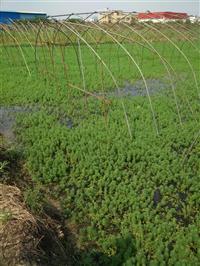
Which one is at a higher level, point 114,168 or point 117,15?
point 117,15

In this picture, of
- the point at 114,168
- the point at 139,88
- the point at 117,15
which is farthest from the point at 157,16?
the point at 114,168

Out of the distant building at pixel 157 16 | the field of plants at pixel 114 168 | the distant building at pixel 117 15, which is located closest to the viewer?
the field of plants at pixel 114 168

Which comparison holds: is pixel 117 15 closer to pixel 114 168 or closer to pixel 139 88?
pixel 139 88

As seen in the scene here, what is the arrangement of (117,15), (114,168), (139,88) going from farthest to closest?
1. (139,88)
2. (117,15)
3. (114,168)

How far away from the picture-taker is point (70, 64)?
18.0 m

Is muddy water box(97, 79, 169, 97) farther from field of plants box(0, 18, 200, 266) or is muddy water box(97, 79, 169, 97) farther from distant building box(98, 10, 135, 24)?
distant building box(98, 10, 135, 24)

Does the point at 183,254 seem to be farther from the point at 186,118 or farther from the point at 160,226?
the point at 186,118

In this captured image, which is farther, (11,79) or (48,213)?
(11,79)

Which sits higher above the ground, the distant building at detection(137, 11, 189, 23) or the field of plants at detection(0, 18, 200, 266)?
the distant building at detection(137, 11, 189, 23)

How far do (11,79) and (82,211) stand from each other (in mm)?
8841

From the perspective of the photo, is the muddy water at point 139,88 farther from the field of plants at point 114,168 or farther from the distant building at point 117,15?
the distant building at point 117,15

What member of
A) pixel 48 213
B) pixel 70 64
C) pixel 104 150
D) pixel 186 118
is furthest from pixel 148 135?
pixel 70 64

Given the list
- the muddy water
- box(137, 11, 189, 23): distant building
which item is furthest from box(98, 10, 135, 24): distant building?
the muddy water

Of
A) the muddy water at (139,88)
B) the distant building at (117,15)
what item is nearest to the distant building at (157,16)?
the distant building at (117,15)
